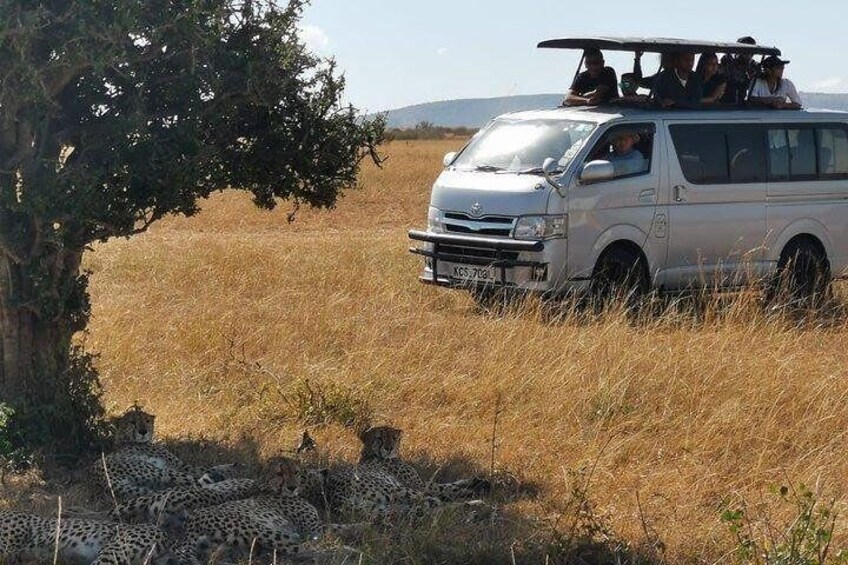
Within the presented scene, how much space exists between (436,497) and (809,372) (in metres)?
3.30

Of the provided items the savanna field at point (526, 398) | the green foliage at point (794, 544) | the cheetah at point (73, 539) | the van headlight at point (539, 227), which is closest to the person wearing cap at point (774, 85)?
the savanna field at point (526, 398)

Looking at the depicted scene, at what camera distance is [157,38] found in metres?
6.60

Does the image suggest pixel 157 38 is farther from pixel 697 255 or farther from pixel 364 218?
pixel 364 218

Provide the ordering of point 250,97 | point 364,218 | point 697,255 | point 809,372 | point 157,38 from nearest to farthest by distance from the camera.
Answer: point 157,38 → point 250,97 → point 809,372 → point 697,255 → point 364,218

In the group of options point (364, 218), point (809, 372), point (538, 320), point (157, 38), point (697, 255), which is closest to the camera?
point (157, 38)

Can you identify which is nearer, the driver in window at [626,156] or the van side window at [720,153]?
the driver in window at [626,156]

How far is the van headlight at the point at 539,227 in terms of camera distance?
11.0 meters

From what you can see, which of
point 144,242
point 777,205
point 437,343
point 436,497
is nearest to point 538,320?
point 437,343

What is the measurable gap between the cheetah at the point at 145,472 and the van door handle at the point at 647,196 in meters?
5.83

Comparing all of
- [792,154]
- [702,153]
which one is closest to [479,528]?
[702,153]

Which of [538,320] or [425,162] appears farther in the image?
[425,162]

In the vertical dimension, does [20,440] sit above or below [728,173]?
below

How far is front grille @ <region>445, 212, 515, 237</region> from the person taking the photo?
11.2 metres

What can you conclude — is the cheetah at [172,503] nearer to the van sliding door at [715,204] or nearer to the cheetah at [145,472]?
the cheetah at [145,472]
